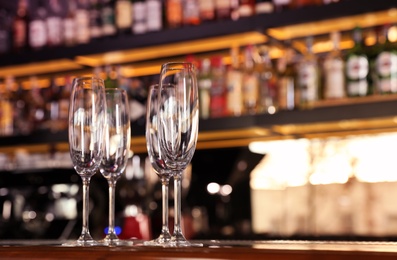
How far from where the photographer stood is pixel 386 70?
2572 millimetres

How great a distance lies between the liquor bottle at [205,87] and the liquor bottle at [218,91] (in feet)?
0.06

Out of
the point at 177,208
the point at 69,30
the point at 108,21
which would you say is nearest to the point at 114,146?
the point at 177,208

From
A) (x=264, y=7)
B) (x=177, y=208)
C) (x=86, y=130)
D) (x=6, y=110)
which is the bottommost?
(x=177, y=208)

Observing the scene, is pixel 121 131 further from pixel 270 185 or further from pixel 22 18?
pixel 22 18

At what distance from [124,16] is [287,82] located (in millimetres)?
794

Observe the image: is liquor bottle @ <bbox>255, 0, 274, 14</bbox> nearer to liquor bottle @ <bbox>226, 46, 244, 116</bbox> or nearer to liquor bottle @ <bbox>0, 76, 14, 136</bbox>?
liquor bottle @ <bbox>226, 46, 244, 116</bbox>

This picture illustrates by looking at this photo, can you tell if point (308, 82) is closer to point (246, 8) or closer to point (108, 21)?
point (246, 8)

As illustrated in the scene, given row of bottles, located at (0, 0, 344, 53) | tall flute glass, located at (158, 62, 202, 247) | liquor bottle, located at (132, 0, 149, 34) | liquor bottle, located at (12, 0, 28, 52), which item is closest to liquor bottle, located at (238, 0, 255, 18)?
row of bottles, located at (0, 0, 344, 53)

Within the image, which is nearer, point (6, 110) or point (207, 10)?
point (207, 10)

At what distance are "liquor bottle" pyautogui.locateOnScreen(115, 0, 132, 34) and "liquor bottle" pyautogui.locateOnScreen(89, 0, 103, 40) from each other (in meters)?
0.10

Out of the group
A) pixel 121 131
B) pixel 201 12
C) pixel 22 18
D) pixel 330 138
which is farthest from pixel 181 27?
pixel 121 131

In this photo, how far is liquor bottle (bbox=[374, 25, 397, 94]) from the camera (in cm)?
253

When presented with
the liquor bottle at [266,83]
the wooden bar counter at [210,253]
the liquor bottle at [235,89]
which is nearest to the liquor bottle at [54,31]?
the liquor bottle at [235,89]

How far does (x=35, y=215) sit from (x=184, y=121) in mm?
2257
